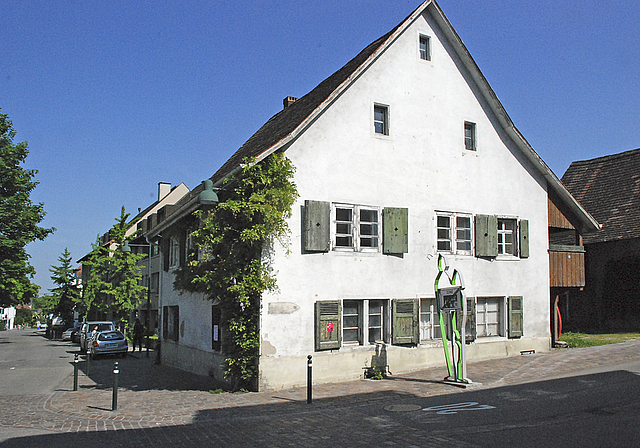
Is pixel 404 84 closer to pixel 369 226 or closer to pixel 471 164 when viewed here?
pixel 471 164

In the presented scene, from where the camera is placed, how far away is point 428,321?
16.8 meters

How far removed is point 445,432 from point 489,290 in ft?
30.5

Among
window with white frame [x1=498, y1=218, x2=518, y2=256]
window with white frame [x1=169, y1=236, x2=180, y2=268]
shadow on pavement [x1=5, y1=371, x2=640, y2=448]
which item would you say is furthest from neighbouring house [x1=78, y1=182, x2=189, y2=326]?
shadow on pavement [x1=5, y1=371, x2=640, y2=448]

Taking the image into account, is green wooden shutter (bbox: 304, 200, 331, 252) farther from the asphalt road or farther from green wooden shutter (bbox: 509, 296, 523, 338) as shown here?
the asphalt road

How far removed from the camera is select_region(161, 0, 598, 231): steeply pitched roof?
15.0 meters

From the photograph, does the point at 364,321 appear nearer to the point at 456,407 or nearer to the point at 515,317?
the point at 456,407

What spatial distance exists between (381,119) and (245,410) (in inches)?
358

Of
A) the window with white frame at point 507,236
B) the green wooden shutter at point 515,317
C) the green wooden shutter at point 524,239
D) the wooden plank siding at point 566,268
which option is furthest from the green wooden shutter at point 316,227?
the wooden plank siding at point 566,268

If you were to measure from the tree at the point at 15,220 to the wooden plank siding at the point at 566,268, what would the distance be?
31382 mm

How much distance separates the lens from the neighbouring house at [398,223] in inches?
577

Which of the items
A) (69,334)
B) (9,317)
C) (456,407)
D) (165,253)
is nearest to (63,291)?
(69,334)

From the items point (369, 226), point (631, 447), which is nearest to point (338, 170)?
point (369, 226)

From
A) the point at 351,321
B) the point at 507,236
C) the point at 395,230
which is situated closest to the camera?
the point at 351,321

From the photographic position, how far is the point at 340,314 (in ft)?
49.0
